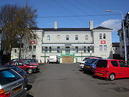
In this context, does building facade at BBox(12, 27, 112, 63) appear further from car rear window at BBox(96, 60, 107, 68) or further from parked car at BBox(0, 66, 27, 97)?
parked car at BBox(0, 66, 27, 97)

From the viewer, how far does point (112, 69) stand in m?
14.5

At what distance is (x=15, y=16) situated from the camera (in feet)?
111

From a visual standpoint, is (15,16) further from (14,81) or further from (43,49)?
(14,81)

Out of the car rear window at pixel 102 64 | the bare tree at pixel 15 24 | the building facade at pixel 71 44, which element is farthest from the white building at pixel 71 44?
the car rear window at pixel 102 64

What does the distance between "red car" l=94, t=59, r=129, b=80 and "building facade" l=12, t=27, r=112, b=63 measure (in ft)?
119

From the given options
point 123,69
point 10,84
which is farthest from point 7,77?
point 123,69

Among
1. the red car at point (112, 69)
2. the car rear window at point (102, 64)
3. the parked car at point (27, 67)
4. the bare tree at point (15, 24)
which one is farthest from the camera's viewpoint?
the bare tree at point (15, 24)

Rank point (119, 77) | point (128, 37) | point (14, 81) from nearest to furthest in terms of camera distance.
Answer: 1. point (14, 81)
2. point (119, 77)
3. point (128, 37)

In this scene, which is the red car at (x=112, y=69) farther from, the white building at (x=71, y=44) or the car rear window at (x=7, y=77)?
the white building at (x=71, y=44)

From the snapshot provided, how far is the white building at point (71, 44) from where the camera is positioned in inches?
2016

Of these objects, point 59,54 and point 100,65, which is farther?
point 59,54

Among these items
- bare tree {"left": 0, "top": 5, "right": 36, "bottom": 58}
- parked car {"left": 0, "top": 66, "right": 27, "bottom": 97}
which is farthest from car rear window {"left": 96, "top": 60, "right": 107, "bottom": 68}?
bare tree {"left": 0, "top": 5, "right": 36, "bottom": 58}

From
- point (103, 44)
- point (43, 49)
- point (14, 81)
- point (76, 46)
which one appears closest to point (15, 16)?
point (43, 49)

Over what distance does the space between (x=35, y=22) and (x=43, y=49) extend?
18.1m
